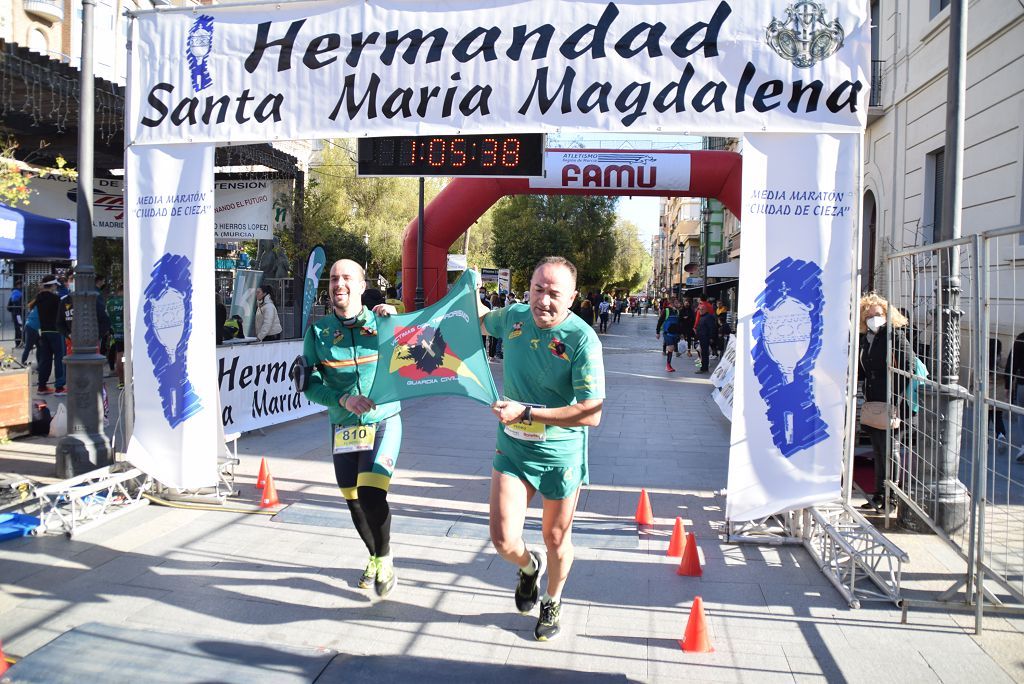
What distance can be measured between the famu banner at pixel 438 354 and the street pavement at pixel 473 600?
1256mm

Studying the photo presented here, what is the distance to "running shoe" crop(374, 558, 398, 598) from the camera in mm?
4812

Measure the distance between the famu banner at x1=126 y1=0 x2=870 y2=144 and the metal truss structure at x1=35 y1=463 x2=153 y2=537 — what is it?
2659mm

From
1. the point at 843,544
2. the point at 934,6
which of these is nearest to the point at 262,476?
the point at 843,544

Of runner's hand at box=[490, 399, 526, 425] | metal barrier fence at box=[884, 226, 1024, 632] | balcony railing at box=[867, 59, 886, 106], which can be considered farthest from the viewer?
balcony railing at box=[867, 59, 886, 106]

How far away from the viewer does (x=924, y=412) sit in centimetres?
576

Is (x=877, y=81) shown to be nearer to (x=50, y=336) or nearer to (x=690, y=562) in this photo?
(x=690, y=562)

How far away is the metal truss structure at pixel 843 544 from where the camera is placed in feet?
15.8

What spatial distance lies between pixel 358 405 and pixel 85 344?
414 cm

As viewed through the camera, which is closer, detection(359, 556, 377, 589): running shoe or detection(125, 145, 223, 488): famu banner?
detection(359, 556, 377, 589): running shoe

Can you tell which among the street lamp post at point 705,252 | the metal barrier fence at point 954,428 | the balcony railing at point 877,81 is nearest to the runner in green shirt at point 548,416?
the metal barrier fence at point 954,428

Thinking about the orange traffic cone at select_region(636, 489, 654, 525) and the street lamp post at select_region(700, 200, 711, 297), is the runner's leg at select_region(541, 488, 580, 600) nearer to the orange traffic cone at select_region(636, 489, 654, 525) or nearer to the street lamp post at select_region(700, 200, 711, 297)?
the orange traffic cone at select_region(636, 489, 654, 525)

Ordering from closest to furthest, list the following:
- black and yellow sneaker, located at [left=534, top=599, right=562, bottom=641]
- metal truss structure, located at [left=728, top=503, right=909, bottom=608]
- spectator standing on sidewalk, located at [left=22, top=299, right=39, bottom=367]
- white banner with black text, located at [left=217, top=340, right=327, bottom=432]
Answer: black and yellow sneaker, located at [left=534, top=599, right=562, bottom=641], metal truss structure, located at [left=728, top=503, right=909, bottom=608], white banner with black text, located at [left=217, top=340, right=327, bottom=432], spectator standing on sidewalk, located at [left=22, top=299, right=39, bottom=367]

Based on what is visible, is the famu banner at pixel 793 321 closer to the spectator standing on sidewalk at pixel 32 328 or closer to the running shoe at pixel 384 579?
the running shoe at pixel 384 579

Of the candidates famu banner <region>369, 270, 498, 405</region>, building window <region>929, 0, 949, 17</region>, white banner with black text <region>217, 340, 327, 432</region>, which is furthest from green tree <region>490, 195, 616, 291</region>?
famu banner <region>369, 270, 498, 405</region>
